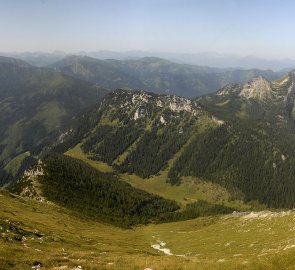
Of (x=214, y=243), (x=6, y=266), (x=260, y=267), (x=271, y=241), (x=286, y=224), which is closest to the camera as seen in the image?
(x=6, y=266)

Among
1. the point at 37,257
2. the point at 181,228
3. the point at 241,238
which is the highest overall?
the point at 37,257

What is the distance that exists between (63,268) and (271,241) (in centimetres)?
5939

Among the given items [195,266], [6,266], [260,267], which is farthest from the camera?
[195,266]

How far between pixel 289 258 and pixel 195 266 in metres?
10.5

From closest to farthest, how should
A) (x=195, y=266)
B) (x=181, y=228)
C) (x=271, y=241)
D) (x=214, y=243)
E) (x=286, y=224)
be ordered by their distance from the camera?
(x=195, y=266)
(x=271, y=241)
(x=286, y=224)
(x=214, y=243)
(x=181, y=228)

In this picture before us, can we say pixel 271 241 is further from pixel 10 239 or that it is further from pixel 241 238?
pixel 10 239

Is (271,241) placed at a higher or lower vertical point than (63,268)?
lower

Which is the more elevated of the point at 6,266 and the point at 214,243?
the point at 6,266

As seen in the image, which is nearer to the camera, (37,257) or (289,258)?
(289,258)

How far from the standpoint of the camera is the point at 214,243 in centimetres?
10812

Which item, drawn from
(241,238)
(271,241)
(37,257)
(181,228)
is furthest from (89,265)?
(181,228)

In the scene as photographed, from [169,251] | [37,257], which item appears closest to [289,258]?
[37,257]

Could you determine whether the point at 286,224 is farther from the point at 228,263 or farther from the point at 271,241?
the point at 228,263

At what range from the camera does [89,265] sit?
143 feet
